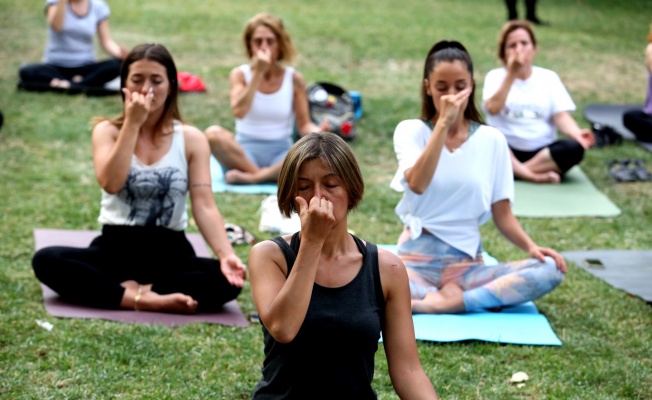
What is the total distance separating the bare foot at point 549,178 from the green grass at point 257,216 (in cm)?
37

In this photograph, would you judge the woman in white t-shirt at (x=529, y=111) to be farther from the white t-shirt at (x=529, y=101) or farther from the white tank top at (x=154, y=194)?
the white tank top at (x=154, y=194)

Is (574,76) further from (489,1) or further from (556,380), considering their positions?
(556,380)

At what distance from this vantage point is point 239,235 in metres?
5.93

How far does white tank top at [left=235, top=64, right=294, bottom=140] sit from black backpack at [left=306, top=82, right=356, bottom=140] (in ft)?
3.38

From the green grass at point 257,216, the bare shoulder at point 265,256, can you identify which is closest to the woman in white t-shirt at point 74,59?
the green grass at point 257,216

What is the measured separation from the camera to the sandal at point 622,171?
25.8ft

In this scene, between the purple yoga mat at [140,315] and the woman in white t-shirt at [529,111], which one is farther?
the woman in white t-shirt at [529,111]

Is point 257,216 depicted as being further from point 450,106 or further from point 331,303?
point 331,303

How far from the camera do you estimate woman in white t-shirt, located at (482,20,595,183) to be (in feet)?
24.5

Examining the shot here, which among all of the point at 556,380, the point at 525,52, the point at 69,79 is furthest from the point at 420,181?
the point at 69,79

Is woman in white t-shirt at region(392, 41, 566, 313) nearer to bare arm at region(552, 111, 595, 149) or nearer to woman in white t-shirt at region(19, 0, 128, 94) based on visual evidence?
bare arm at region(552, 111, 595, 149)

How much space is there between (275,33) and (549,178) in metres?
2.43

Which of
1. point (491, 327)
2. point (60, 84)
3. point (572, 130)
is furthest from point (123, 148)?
point (60, 84)

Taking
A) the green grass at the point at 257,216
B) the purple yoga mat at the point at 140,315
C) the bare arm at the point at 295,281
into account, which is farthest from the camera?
the purple yoga mat at the point at 140,315
